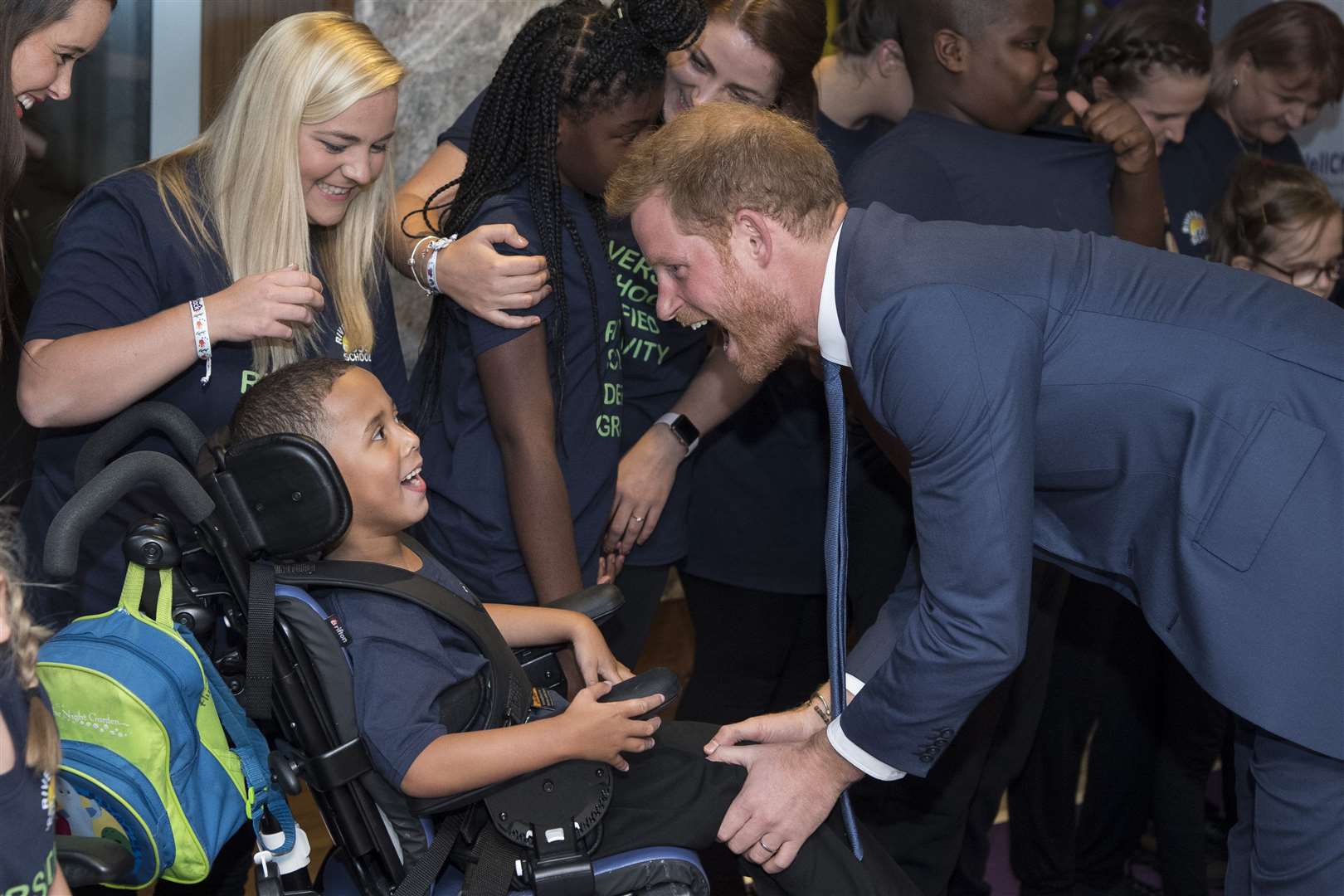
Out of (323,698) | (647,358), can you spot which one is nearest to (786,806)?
(323,698)

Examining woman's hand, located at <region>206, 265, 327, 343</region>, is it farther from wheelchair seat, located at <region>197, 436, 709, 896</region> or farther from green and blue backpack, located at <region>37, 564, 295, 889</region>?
green and blue backpack, located at <region>37, 564, 295, 889</region>

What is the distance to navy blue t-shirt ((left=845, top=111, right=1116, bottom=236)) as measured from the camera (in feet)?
8.42

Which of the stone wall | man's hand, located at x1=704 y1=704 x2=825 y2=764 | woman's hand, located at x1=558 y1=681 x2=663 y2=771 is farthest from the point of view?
the stone wall

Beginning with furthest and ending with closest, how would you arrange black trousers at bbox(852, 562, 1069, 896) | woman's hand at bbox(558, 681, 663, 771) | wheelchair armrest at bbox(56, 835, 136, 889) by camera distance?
1. black trousers at bbox(852, 562, 1069, 896)
2. woman's hand at bbox(558, 681, 663, 771)
3. wheelchair armrest at bbox(56, 835, 136, 889)

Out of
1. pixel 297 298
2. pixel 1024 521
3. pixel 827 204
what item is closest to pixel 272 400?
pixel 297 298

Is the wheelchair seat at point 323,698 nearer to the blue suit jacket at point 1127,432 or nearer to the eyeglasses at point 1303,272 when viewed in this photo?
the blue suit jacket at point 1127,432

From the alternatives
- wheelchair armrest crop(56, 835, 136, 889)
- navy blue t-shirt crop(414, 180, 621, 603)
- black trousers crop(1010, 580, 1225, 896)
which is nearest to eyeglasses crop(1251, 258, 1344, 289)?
black trousers crop(1010, 580, 1225, 896)

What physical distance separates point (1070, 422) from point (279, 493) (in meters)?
1.00

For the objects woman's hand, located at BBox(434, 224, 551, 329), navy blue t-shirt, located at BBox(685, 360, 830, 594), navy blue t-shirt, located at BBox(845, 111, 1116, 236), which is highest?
navy blue t-shirt, located at BBox(845, 111, 1116, 236)

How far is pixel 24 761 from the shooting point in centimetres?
157

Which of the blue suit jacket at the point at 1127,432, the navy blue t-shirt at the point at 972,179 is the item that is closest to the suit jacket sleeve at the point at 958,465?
the blue suit jacket at the point at 1127,432

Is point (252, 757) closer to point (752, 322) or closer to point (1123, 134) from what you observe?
point (752, 322)

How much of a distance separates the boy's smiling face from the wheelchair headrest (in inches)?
9.7

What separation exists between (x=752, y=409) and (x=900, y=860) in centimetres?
94
